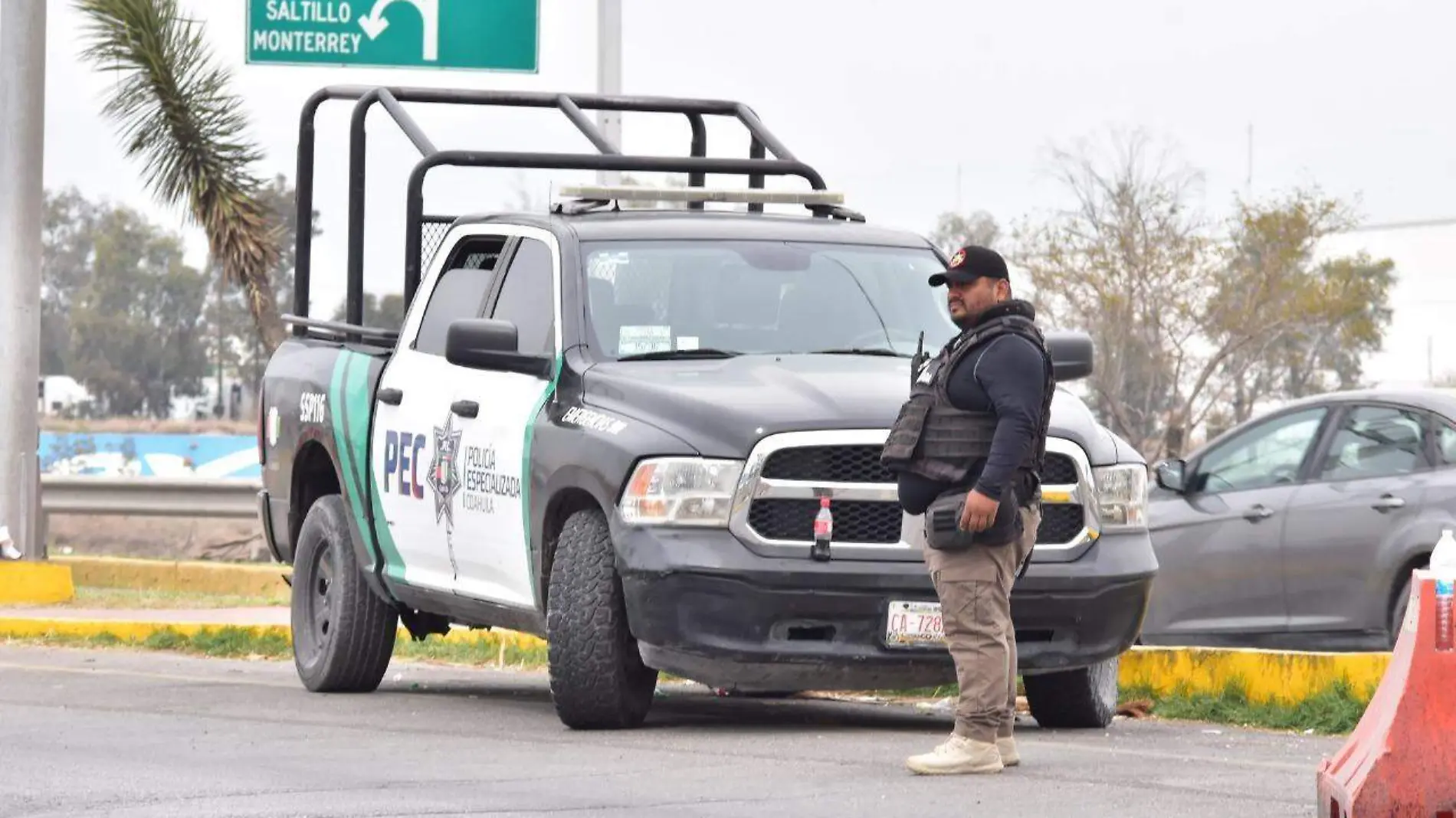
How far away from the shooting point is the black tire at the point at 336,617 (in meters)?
11.0

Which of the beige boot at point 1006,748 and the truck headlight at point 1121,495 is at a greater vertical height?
the truck headlight at point 1121,495

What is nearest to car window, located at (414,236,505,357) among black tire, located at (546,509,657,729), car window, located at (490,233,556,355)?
car window, located at (490,233,556,355)

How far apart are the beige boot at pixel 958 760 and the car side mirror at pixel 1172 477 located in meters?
5.21

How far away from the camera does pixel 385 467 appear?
420 inches

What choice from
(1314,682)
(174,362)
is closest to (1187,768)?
(1314,682)

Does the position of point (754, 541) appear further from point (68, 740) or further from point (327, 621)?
point (327, 621)

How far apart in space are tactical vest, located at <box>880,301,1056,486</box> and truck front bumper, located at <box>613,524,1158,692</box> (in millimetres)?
819

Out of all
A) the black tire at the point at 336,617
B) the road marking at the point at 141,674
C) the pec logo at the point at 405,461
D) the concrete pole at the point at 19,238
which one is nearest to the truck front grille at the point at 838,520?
the pec logo at the point at 405,461

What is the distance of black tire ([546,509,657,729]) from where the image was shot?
872 cm

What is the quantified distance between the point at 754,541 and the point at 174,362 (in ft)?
272

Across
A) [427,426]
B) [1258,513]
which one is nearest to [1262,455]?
[1258,513]

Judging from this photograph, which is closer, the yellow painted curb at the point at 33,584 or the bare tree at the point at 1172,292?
the yellow painted curb at the point at 33,584

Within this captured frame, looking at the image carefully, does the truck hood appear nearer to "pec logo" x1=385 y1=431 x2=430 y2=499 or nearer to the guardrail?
"pec logo" x1=385 y1=431 x2=430 y2=499

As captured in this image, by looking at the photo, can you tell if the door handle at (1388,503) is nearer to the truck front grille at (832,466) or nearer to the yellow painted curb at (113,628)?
the truck front grille at (832,466)
